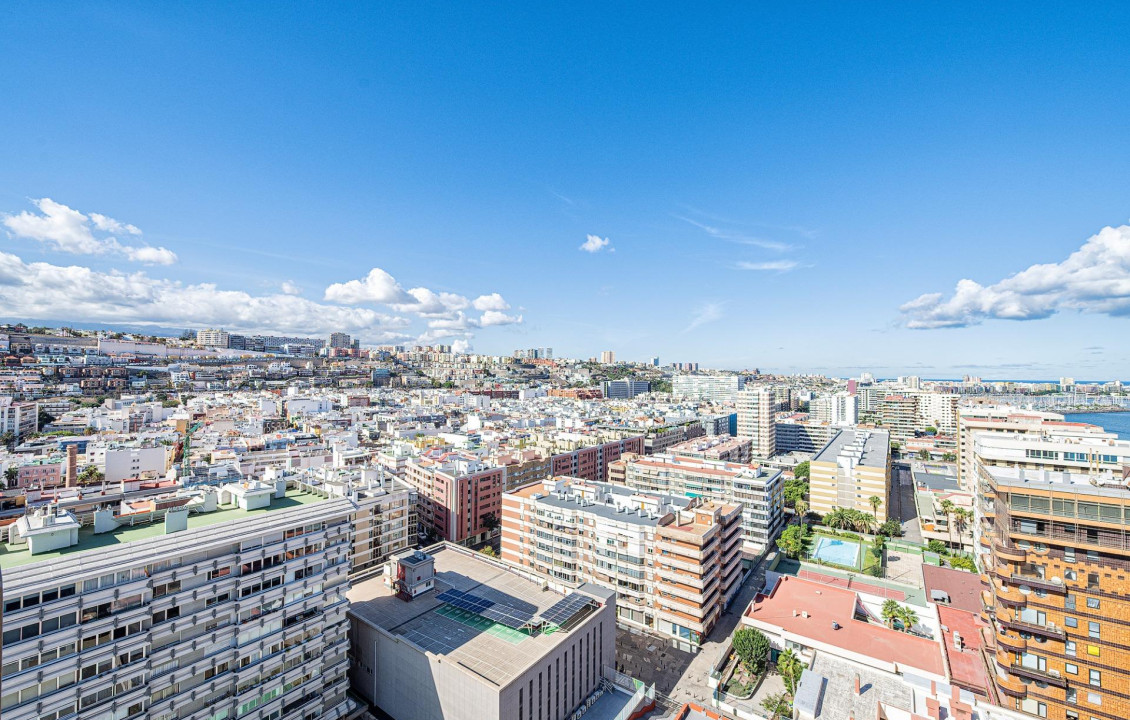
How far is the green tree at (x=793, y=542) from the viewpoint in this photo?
183 ft

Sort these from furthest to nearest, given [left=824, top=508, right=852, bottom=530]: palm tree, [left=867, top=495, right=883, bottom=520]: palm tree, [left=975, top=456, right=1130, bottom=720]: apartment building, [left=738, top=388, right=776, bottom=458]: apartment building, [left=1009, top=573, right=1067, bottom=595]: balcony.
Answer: [left=738, top=388, right=776, bottom=458]: apartment building < [left=867, top=495, right=883, bottom=520]: palm tree < [left=824, top=508, right=852, bottom=530]: palm tree < [left=1009, top=573, right=1067, bottom=595]: balcony < [left=975, top=456, right=1130, bottom=720]: apartment building

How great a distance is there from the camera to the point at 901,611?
134ft

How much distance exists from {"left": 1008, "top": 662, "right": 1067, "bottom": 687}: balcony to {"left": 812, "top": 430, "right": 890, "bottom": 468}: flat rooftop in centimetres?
4067

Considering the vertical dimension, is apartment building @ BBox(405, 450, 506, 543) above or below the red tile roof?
above

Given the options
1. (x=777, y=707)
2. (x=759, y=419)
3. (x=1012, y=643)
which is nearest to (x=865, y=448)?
(x=759, y=419)

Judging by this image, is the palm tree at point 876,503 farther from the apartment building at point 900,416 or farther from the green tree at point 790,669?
the apartment building at point 900,416

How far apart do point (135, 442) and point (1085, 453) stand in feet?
376

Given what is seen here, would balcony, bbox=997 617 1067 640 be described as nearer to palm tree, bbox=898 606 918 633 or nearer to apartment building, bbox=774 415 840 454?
palm tree, bbox=898 606 918 633

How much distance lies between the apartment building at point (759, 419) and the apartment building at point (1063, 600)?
80304mm

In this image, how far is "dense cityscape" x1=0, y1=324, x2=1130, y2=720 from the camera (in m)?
24.1

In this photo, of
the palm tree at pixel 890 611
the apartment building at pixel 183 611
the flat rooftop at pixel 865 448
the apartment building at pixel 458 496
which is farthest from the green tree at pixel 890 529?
the apartment building at pixel 183 611

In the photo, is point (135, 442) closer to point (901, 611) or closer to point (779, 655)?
point (779, 655)

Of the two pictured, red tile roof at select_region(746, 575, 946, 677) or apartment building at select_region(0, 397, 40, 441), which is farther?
apartment building at select_region(0, 397, 40, 441)

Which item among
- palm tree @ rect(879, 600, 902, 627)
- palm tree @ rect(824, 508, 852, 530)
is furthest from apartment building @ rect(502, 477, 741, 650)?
palm tree @ rect(824, 508, 852, 530)
